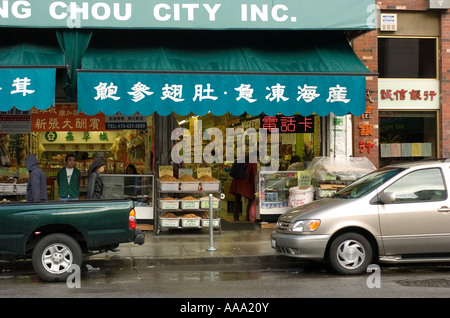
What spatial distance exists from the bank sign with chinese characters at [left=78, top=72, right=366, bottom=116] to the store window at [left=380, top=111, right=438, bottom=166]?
8.85ft

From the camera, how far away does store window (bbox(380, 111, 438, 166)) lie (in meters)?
15.3

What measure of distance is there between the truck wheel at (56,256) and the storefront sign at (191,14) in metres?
4.93

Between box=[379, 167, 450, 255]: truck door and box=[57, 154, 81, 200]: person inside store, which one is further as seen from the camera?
box=[57, 154, 81, 200]: person inside store

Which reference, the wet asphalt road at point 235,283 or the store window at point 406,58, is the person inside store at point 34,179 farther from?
the store window at point 406,58

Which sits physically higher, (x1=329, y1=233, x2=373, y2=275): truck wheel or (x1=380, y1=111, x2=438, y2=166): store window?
(x1=380, y1=111, x2=438, y2=166): store window

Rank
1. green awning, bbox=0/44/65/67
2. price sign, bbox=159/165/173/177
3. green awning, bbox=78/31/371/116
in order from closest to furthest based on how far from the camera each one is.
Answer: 1. green awning, bbox=78/31/371/116
2. green awning, bbox=0/44/65/67
3. price sign, bbox=159/165/173/177

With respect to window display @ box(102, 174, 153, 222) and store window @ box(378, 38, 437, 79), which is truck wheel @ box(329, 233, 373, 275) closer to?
window display @ box(102, 174, 153, 222)

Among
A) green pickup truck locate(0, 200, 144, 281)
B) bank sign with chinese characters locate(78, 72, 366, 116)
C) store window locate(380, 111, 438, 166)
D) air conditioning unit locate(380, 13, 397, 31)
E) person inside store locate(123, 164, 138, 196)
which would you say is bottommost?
green pickup truck locate(0, 200, 144, 281)

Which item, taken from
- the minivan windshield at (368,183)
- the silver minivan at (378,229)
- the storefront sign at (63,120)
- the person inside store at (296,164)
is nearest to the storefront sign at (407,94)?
the person inside store at (296,164)

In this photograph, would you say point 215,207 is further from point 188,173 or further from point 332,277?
point 332,277

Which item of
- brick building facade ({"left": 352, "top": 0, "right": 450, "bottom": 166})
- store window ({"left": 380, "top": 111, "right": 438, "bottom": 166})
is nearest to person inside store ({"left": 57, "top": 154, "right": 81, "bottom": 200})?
brick building facade ({"left": 352, "top": 0, "right": 450, "bottom": 166})

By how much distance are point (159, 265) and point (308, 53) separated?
562cm

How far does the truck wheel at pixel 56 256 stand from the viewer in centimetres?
939

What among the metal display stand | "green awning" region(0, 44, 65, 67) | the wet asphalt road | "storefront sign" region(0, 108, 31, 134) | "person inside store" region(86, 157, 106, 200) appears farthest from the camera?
"storefront sign" region(0, 108, 31, 134)
